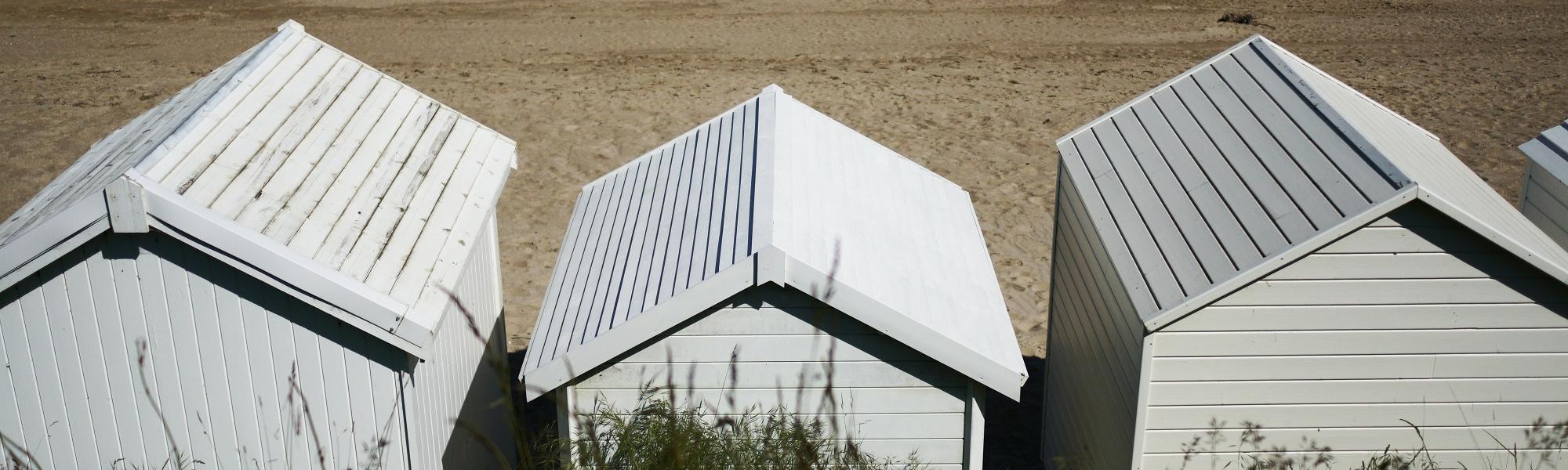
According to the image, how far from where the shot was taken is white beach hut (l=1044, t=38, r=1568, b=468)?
19.9ft

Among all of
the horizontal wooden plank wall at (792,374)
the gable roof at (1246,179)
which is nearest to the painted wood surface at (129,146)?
the horizontal wooden plank wall at (792,374)

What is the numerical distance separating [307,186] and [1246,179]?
5042 millimetres

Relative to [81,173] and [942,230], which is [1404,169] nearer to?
[942,230]

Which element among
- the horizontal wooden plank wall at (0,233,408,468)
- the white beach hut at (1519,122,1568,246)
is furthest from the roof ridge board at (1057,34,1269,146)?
the horizontal wooden plank wall at (0,233,408,468)

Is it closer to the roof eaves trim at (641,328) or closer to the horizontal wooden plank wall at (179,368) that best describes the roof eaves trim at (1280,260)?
the roof eaves trim at (641,328)

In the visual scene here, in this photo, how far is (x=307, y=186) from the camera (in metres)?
6.74

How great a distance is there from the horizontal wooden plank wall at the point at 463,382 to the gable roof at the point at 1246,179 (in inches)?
141

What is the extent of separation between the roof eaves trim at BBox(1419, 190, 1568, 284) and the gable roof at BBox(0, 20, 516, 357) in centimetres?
476

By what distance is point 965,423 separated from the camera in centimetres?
656

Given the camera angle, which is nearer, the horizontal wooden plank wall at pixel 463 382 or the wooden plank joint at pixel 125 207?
the wooden plank joint at pixel 125 207

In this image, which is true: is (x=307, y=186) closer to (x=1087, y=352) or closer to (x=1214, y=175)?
(x=1087, y=352)

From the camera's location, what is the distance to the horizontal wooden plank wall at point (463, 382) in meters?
6.55

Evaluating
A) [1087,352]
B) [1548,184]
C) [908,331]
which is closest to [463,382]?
[908,331]

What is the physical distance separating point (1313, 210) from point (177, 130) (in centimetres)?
574
